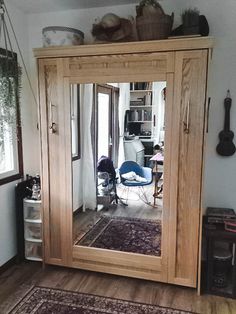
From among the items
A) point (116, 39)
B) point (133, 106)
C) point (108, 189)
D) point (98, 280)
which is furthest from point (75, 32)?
point (98, 280)

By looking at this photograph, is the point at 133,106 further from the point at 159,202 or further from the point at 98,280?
the point at 98,280

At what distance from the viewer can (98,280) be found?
2508 millimetres

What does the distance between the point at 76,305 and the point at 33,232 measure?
0.86 m

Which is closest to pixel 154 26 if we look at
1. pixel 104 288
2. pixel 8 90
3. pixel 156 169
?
pixel 156 169

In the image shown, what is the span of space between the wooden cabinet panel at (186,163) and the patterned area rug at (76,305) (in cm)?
35

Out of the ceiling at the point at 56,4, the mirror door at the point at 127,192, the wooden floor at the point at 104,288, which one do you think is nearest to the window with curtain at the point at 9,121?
the ceiling at the point at 56,4

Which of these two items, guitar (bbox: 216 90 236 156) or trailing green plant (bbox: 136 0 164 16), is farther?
guitar (bbox: 216 90 236 156)

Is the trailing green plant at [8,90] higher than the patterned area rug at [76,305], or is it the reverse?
the trailing green plant at [8,90]

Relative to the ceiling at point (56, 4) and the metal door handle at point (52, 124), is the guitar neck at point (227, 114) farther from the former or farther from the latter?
the metal door handle at point (52, 124)

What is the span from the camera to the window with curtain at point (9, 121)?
2.32 m

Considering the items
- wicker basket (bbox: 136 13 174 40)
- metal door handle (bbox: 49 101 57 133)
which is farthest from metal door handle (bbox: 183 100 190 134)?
metal door handle (bbox: 49 101 57 133)

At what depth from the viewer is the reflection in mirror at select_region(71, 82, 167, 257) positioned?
7.60 feet

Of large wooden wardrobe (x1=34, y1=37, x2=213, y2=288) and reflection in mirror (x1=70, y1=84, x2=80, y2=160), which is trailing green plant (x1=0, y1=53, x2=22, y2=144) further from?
reflection in mirror (x1=70, y1=84, x2=80, y2=160)

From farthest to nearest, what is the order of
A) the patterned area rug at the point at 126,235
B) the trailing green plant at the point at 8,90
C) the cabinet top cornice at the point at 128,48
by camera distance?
the patterned area rug at the point at 126,235 → the trailing green plant at the point at 8,90 → the cabinet top cornice at the point at 128,48
